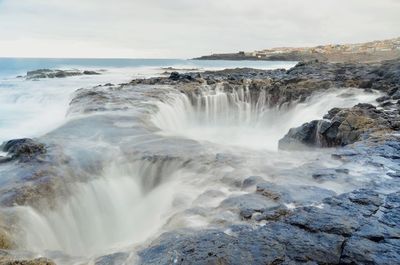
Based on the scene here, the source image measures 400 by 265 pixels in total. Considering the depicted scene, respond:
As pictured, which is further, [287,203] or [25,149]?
[25,149]

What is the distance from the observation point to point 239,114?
2575 centimetres

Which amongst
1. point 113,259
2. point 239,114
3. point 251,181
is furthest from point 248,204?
point 239,114

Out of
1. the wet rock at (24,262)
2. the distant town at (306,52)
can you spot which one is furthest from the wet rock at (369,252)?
the distant town at (306,52)

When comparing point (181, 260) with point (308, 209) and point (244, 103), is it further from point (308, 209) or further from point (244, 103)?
point (244, 103)

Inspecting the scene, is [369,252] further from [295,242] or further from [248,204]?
[248,204]

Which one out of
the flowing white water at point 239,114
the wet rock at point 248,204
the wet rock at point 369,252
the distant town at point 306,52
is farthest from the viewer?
the distant town at point 306,52

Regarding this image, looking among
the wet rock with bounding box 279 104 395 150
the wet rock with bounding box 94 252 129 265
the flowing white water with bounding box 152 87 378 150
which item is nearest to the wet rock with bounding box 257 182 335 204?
the wet rock with bounding box 94 252 129 265

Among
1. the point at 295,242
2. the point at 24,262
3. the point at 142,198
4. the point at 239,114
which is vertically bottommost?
the point at 239,114

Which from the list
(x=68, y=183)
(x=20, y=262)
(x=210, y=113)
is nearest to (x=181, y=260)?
(x=20, y=262)

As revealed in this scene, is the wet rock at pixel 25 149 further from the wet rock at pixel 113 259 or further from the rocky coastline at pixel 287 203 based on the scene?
the wet rock at pixel 113 259

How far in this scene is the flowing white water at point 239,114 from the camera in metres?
20.3

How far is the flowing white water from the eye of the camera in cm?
2034

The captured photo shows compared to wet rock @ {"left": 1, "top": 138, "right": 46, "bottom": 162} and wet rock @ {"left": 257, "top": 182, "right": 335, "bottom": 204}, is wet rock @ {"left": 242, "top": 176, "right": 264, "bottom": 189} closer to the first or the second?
wet rock @ {"left": 257, "top": 182, "right": 335, "bottom": 204}

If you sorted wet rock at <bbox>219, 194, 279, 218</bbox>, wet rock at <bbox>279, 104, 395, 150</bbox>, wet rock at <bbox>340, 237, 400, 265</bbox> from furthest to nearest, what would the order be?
wet rock at <bbox>279, 104, 395, 150</bbox> < wet rock at <bbox>219, 194, 279, 218</bbox> < wet rock at <bbox>340, 237, 400, 265</bbox>
